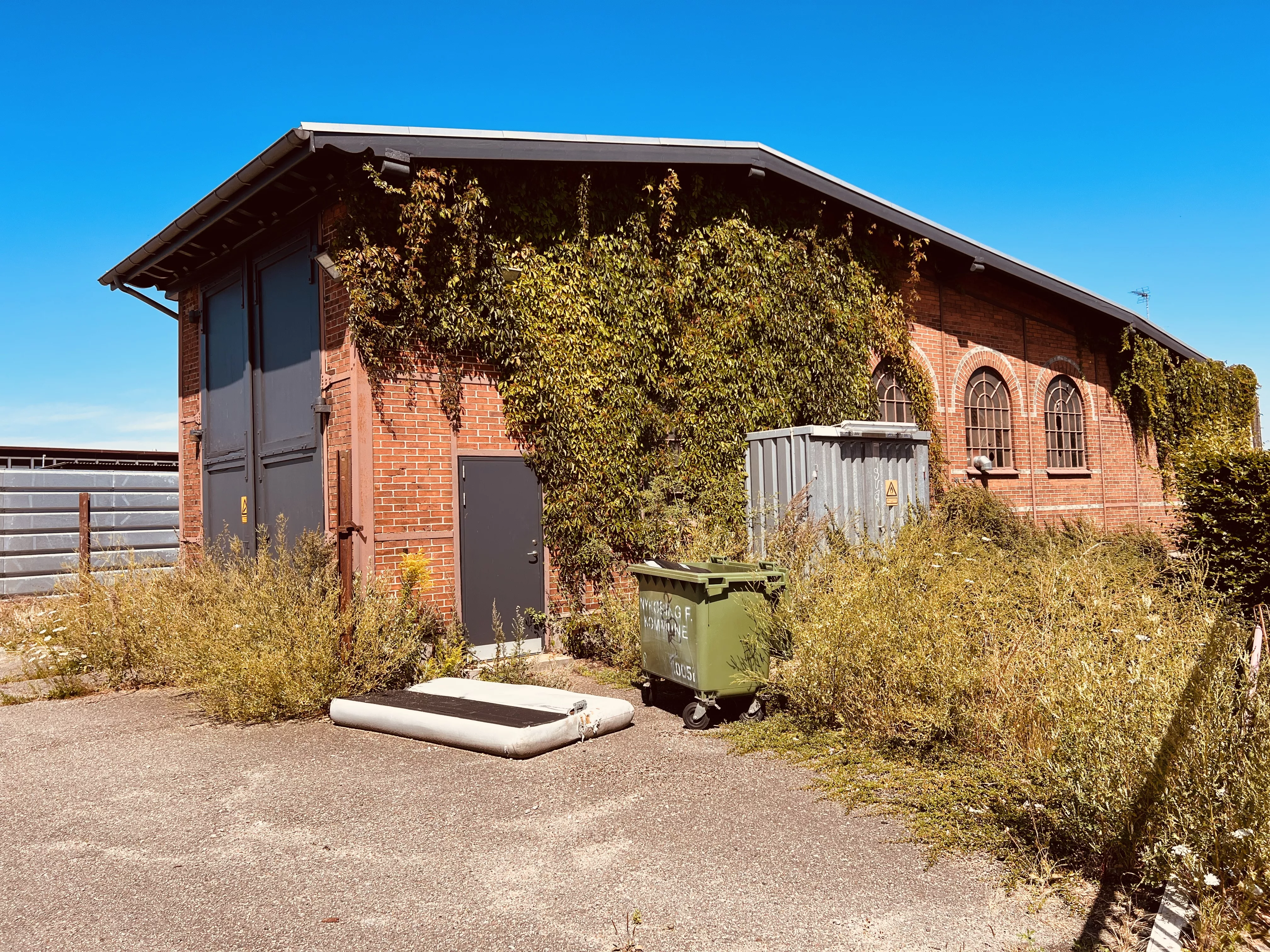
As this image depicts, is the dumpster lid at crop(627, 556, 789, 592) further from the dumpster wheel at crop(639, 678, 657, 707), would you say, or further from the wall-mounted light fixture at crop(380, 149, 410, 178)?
the wall-mounted light fixture at crop(380, 149, 410, 178)

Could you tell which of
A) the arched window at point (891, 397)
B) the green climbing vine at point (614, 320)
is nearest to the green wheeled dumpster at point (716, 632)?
the green climbing vine at point (614, 320)

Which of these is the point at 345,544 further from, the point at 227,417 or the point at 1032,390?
the point at 1032,390

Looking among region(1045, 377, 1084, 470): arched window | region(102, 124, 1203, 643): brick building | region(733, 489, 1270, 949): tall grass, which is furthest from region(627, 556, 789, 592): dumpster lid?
region(1045, 377, 1084, 470): arched window

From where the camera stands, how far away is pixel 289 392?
983 cm

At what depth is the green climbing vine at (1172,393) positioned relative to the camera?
16531 millimetres

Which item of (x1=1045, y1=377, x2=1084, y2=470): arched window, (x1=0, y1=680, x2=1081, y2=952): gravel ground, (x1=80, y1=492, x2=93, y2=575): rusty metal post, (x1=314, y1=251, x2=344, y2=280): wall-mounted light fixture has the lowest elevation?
(x1=0, y1=680, x2=1081, y2=952): gravel ground

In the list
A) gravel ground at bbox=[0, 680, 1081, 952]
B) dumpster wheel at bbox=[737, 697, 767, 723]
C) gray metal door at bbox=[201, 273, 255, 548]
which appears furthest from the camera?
gray metal door at bbox=[201, 273, 255, 548]

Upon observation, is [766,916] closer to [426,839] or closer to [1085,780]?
[1085,780]

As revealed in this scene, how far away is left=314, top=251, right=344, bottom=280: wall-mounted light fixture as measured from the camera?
27.9 feet

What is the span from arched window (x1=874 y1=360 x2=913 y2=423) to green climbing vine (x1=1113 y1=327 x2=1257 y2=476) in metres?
5.66

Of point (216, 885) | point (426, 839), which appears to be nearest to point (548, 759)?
point (426, 839)

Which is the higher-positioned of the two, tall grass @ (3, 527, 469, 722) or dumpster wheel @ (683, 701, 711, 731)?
tall grass @ (3, 527, 469, 722)

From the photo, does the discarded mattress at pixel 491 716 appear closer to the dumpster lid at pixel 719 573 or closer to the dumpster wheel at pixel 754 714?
the dumpster wheel at pixel 754 714

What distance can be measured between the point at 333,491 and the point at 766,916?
6.67 metres
